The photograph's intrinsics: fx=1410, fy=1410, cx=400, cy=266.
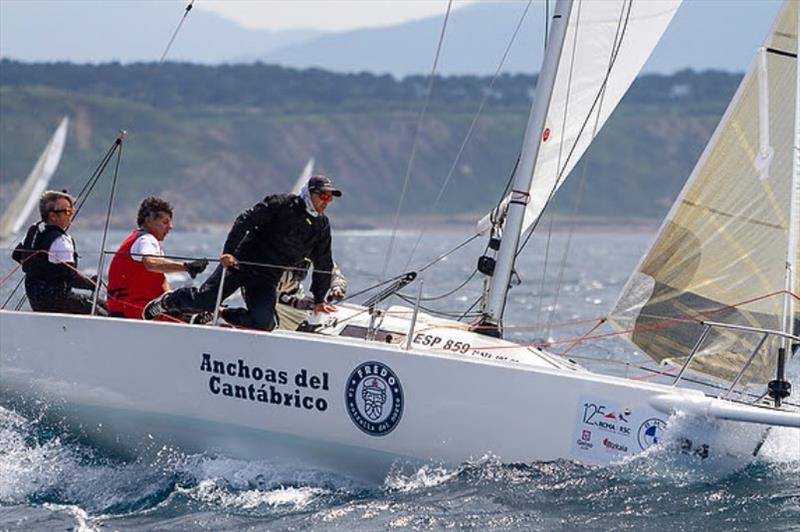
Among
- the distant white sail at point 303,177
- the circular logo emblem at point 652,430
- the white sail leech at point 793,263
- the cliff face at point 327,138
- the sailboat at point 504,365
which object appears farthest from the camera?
the cliff face at point 327,138

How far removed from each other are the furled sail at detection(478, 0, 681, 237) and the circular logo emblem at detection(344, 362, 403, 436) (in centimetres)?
169

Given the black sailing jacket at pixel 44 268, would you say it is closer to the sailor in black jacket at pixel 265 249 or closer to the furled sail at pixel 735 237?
the sailor in black jacket at pixel 265 249

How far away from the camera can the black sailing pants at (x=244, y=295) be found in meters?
7.55

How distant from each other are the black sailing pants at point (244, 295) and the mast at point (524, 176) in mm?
1289

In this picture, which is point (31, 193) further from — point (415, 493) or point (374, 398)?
point (415, 493)

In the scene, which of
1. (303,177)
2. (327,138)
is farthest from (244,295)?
(327,138)

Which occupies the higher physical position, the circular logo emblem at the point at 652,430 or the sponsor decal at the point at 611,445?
the circular logo emblem at the point at 652,430

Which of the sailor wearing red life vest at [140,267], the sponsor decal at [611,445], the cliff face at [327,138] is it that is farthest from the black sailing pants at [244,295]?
the cliff face at [327,138]

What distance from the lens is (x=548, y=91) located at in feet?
26.6

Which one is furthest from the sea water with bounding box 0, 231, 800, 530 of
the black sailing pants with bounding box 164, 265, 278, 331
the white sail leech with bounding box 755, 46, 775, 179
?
the white sail leech with bounding box 755, 46, 775, 179

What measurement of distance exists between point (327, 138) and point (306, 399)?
8916cm

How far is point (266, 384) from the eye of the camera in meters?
7.22

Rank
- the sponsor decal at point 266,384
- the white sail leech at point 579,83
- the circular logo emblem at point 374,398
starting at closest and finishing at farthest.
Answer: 1. the circular logo emblem at point 374,398
2. the sponsor decal at point 266,384
3. the white sail leech at point 579,83

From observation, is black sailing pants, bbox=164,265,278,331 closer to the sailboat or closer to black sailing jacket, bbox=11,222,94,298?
the sailboat
